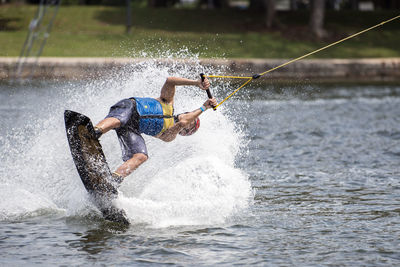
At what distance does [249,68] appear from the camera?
24.6m

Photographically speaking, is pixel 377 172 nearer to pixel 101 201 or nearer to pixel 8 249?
pixel 101 201

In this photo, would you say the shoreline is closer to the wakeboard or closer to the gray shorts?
the gray shorts

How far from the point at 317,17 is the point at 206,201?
2420cm

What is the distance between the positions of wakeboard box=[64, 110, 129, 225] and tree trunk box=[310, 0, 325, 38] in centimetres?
2462

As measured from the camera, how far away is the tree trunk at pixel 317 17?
31.4 meters

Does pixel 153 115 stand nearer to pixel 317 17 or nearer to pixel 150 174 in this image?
pixel 150 174

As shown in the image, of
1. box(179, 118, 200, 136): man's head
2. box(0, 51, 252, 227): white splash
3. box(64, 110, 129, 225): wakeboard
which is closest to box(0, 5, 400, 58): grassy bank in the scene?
box(0, 51, 252, 227): white splash

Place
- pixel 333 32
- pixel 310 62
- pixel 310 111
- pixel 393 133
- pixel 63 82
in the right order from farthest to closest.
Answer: pixel 333 32
pixel 310 62
pixel 63 82
pixel 310 111
pixel 393 133

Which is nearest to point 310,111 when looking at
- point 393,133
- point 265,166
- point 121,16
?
point 393,133

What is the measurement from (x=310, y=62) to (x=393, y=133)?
1121 cm

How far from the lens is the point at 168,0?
44.1 meters

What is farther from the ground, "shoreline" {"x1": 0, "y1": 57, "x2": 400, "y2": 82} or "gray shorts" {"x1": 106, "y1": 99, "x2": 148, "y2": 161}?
→ "shoreline" {"x1": 0, "y1": 57, "x2": 400, "y2": 82}

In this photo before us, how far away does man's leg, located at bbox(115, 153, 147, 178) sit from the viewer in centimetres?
805

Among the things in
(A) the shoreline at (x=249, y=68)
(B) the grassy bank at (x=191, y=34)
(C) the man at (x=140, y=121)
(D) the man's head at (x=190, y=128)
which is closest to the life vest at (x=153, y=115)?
(C) the man at (x=140, y=121)
